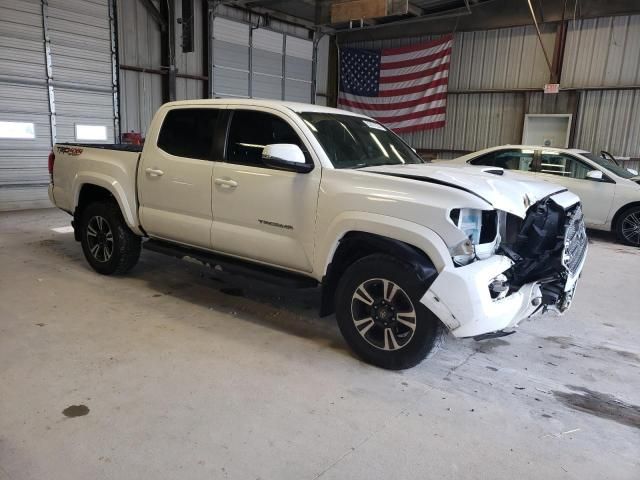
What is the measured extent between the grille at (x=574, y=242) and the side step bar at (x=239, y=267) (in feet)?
5.88

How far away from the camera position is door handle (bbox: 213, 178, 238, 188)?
4102 millimetres

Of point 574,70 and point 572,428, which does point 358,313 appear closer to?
point 572,428

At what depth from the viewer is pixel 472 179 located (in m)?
3.38

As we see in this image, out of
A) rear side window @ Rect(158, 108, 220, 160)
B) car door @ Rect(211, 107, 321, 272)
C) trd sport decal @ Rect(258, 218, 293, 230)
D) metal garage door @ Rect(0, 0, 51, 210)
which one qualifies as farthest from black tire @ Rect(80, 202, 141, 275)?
metal garage door @ Rect(0, 0, 51, 210)

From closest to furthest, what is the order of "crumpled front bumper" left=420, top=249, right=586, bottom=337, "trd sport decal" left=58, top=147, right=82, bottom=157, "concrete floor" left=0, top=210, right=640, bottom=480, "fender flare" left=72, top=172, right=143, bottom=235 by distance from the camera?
"concrete floor" left=0, top=210, right=640, bottom=480 < "crumpled front bumper" left=420, top=249, right=586, bottom=337 < "fender flare" left=72, top=172, right=143, bottom=235 < "trd sport decal" left=58, top=147, right=82, bottom=157

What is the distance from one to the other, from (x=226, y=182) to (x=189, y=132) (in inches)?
30.9

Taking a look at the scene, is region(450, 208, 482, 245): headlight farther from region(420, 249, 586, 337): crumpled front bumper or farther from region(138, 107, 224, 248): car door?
region(138, 107, 224, 248): car door

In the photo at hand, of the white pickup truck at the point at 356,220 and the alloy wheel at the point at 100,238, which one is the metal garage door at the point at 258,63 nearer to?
the alloy wheel at the point at 100,238

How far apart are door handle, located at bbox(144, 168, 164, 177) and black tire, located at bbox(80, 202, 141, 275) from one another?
0.69 metres

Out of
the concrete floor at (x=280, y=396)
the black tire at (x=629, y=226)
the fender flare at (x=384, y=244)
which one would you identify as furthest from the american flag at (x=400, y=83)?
the fender flare at (x=384, y=244)

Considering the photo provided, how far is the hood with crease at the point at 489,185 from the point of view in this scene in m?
3.15

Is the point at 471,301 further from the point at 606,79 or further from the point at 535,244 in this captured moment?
the point at 606,79

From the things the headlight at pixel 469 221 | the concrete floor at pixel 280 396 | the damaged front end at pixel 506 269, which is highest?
the headlight at pixel 469 221

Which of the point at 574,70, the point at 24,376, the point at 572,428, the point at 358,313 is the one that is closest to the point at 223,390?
the point at 358,313
